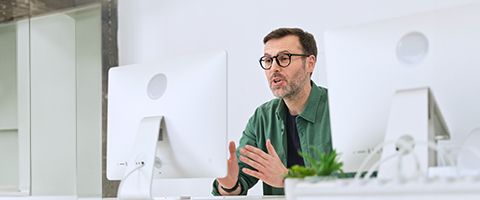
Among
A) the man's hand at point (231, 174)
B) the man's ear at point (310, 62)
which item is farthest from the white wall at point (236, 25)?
the man's hand at point (231, 174)

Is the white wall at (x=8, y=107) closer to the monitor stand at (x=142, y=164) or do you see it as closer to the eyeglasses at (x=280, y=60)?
the eyeglasses at (x=280, y=60)

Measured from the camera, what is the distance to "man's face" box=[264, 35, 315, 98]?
2.88 m

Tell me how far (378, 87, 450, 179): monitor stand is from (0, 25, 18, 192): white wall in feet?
11.7

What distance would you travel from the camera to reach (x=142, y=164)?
1.92 meters

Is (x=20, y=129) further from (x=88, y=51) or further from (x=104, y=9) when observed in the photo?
(x=104, y=9)

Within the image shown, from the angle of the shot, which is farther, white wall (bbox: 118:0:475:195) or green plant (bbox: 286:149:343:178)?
white wall (bbox: 118:0:475:195)

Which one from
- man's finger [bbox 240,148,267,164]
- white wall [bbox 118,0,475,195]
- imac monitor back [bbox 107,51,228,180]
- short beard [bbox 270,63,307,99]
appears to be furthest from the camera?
white wall [bbox 118,0,475,195]

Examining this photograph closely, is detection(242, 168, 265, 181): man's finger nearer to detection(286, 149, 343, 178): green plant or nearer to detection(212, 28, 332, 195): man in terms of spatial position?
detection(212, 28, 332, 195): man

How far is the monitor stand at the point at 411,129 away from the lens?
4.60 ft

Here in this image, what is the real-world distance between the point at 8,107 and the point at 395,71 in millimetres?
3620

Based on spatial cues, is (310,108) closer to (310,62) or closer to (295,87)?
(295,87)

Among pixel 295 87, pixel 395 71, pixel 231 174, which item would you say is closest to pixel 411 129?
pixel 395 71

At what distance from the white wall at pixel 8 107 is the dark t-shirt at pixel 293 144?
245 cm

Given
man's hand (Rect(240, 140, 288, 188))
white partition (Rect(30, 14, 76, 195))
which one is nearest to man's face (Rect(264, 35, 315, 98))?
man's hand (Rect(240, 140, 288, 188))
